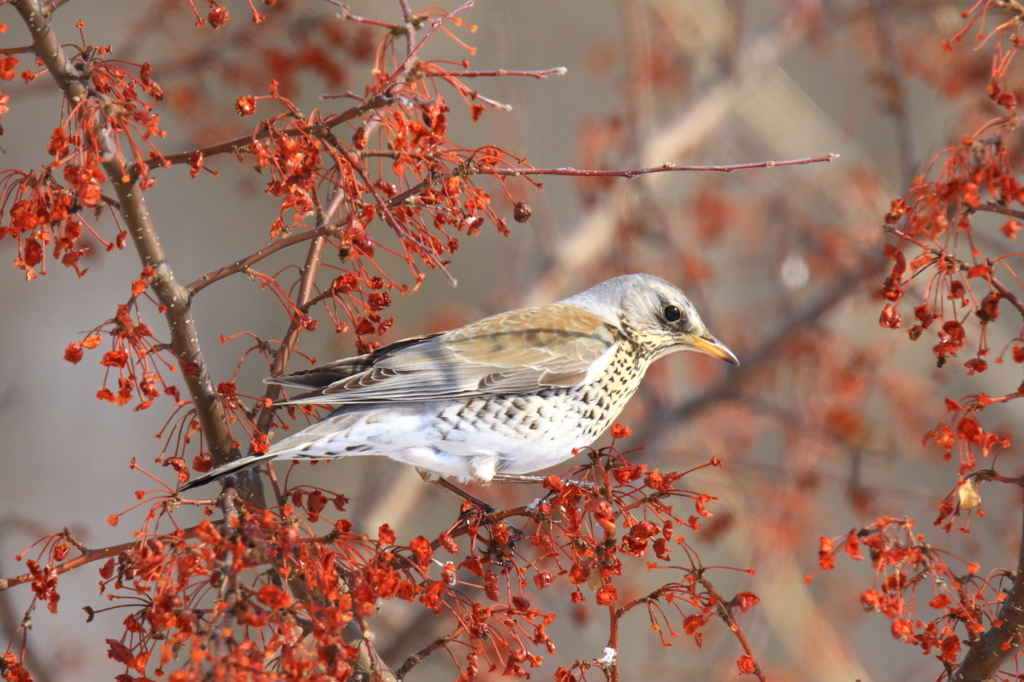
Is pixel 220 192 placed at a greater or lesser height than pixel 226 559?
greater

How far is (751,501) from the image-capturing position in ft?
15.9

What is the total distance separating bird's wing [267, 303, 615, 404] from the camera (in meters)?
2.85

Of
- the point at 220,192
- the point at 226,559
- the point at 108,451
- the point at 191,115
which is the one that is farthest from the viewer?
the point at 220,192

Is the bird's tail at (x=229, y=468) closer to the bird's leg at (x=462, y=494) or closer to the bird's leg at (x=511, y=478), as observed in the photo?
the bird's leg at (x=462, y=494)

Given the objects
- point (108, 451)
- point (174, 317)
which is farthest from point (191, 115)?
point (108, 451)

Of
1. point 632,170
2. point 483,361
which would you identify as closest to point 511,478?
point 483,361

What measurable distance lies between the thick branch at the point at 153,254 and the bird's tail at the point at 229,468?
0.30 ft

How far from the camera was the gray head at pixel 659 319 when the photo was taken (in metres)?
3.59

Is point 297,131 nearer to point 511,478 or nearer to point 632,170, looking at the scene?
point 632,170

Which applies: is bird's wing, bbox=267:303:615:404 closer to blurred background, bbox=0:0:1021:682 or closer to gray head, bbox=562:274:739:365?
gray head, bbox=562:274:739:365

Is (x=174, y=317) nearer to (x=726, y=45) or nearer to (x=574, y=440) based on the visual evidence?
(x=574, y=440)

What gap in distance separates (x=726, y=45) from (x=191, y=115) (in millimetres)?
3123

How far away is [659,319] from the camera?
361 centimetres

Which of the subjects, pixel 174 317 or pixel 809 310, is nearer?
pixel 174 317
